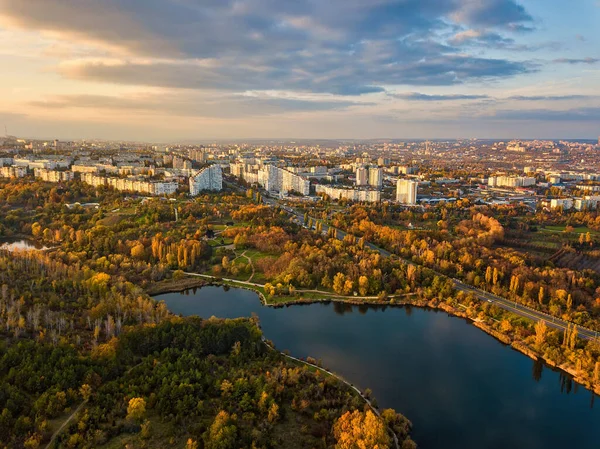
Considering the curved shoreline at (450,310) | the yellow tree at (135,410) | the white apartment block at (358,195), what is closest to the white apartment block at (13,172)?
the white apartment block at (358,195)

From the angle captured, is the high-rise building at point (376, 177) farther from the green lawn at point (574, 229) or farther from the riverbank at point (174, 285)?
the riverbank at point (174, 285)

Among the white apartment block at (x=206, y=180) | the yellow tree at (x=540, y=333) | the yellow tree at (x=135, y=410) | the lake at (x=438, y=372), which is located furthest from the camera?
the white apartment block at (x=206, y=180)

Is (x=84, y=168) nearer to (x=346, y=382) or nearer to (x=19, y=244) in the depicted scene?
(x=19, y=244)

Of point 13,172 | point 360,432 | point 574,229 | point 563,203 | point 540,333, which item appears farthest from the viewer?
point 13,172

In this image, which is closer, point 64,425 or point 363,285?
point 64,425

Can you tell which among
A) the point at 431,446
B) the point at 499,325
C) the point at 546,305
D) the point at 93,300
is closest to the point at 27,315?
the point at 93,300

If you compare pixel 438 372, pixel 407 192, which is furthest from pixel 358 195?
pixel 438 372
